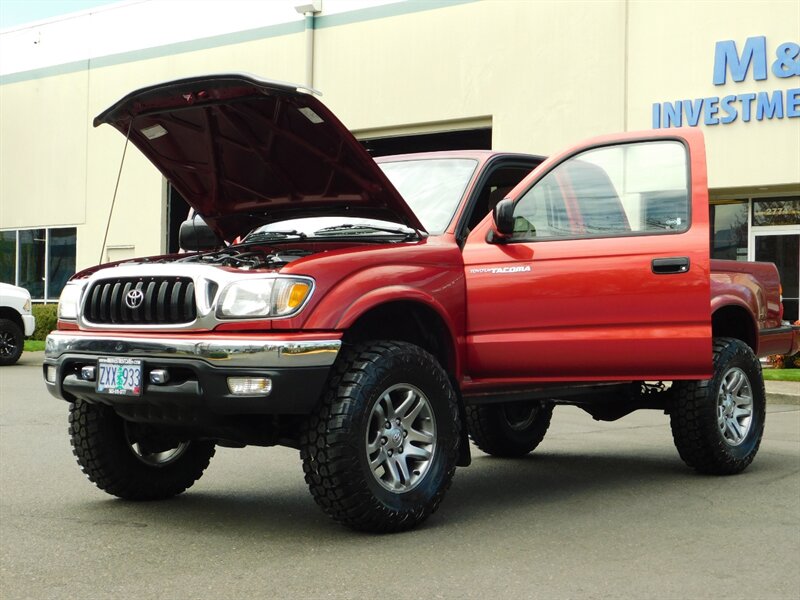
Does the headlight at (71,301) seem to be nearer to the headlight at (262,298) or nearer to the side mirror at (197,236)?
the headlight at (262,298)

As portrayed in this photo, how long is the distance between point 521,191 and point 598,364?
1046mm

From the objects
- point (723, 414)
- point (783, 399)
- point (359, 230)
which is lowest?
point (783, 399)

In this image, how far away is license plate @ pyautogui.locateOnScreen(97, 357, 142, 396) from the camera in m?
5.11

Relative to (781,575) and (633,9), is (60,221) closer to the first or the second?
(633,9)

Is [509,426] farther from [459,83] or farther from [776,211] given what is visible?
[459,83]

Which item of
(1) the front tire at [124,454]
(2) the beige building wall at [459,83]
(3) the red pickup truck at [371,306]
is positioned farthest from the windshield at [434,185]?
(2) the beige building wall at [459,83]

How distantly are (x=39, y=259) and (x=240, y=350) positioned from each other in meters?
26.3

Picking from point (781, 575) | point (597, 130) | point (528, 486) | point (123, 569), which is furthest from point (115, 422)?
point (597, 130)

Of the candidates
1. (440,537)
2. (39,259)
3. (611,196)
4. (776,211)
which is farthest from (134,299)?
(39,259)

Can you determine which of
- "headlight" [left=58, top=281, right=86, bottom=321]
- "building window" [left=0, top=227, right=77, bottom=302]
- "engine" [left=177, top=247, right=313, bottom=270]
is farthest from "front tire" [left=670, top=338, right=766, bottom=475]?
"building window" [left=0, top=227, right=77, bottom=302]

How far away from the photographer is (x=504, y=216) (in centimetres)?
589

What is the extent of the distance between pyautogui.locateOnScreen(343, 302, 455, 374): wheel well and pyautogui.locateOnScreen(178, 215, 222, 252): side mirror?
174 cm

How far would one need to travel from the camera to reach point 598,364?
6.07m

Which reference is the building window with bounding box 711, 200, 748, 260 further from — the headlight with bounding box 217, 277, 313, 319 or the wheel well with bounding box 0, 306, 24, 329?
the headlight with bounding box 217, 277, 313, 319
